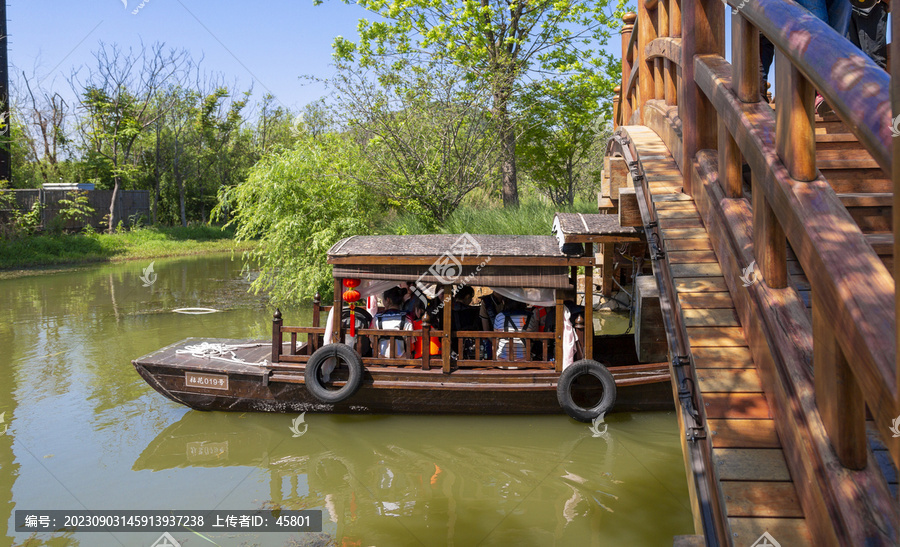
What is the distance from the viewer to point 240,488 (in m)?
6.64

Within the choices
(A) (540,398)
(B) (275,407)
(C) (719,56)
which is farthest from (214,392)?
(C) (719,56)

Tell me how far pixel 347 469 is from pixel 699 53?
5.36 m

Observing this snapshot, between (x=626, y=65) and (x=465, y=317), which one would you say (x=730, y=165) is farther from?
(x=465, y=317)

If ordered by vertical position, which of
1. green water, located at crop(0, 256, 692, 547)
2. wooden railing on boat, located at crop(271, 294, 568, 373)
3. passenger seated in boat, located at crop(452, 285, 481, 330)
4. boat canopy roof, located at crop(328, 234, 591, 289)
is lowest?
green water, located at crop(0, 256, 692, 547)

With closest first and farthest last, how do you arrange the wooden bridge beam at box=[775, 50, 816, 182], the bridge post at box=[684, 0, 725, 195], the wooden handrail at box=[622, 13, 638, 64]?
the wooden bridge beam at box=[775, 50, 816, 182] < the bridge post at box=[684, 0, 725, 195] < the wooden handrail at box=[622, 13, 638, 64]

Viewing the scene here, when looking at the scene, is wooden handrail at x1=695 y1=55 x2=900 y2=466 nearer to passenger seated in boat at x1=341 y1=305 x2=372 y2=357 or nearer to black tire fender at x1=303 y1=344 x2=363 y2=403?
black tire fender at x1=303 y1=344 x2=363 y2=403

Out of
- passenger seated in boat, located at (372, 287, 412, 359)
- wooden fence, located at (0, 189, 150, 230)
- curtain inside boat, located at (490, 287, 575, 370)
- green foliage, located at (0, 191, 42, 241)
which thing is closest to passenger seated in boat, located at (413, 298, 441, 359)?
passenger seated in boat, located at (372, 287, 412, 359)

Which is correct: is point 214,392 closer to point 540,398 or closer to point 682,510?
point 540,398

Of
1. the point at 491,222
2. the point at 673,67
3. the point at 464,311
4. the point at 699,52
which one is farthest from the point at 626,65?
the point at 491,222

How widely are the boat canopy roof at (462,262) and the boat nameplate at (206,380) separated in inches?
77.1

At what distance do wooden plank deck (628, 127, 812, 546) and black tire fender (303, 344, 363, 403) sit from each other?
5088mm

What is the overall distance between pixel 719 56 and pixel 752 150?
1.23m

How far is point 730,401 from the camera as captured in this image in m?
2.42

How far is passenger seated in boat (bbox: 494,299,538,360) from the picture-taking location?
8.32 meters
